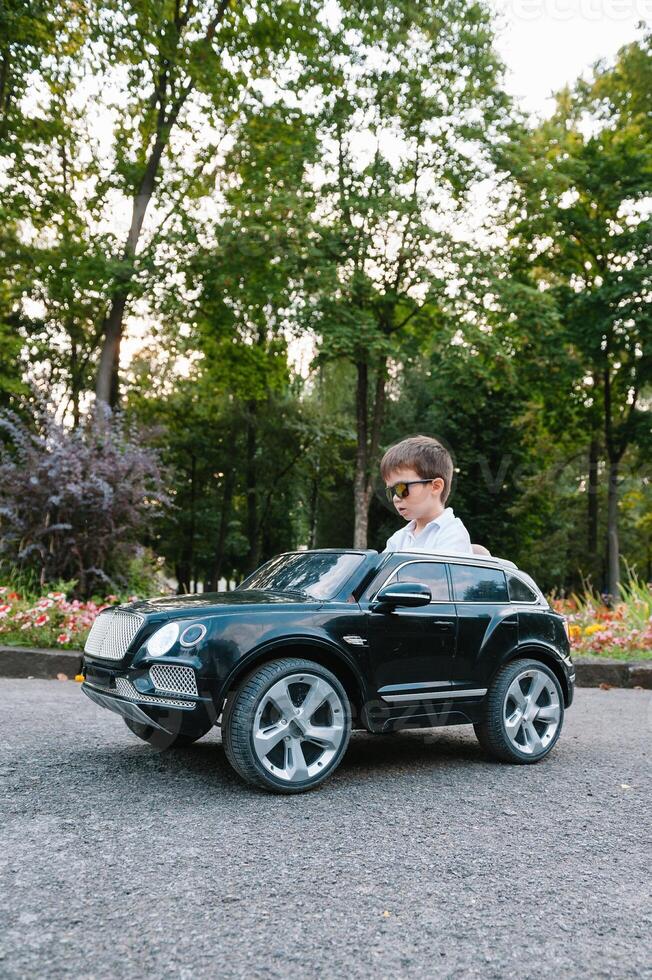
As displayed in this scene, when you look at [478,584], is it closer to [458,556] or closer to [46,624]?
[458,556]

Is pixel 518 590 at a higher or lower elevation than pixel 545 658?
higher

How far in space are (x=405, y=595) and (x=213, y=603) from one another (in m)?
1.02

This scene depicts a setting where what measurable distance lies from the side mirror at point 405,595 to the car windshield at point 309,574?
0.30 metres

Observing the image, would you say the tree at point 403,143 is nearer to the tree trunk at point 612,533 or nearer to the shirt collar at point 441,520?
the tree trunk at point 612,533

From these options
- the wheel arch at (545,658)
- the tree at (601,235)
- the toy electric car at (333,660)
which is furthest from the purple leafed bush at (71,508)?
the tree at (601,235)

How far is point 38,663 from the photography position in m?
7.83

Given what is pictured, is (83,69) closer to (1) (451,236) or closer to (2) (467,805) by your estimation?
(1) (451,236)

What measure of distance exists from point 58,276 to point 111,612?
14494mm

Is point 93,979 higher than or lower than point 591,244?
lower

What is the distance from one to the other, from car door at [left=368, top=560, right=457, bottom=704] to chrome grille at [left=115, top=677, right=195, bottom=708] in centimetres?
104

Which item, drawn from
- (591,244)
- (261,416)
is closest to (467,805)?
(591,244)

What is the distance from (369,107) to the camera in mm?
18297

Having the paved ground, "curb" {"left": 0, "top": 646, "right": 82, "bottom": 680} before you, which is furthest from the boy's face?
"curb" {"left": 0, "top": 646, "right": 82, "bottom": 680}

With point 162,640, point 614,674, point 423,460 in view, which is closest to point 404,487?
point 423,460
